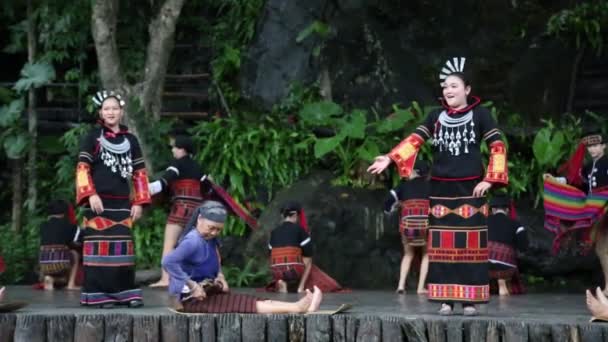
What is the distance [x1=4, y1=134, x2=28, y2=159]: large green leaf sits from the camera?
16.0 metres

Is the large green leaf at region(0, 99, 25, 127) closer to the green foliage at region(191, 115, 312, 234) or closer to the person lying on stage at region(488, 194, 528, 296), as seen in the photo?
the green foliage at region(191, 115, 312, 234)

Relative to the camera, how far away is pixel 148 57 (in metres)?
15.2

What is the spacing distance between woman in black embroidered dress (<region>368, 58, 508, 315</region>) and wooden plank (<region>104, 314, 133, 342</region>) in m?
2.20

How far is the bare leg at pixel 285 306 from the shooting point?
9.31 meters

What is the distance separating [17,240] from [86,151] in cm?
554

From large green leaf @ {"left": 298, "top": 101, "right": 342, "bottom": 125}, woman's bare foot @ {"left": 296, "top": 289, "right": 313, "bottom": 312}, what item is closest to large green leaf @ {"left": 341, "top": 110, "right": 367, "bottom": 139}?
large green leaf @ {"left": 298, "top": 101, "right": 342, "bottom": 125}

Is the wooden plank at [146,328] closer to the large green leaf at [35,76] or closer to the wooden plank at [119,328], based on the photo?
the wooden plank at [119,328]

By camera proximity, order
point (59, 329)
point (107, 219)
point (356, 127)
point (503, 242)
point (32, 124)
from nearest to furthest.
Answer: point (59, 329)
point (107, 219)
point (503, 242)
point (356, 127)
point (32, 124)

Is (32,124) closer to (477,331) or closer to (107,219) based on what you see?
(107,219)

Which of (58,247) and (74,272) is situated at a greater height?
(58,247)

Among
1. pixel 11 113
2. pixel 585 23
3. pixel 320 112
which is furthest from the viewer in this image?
pixel 11 113

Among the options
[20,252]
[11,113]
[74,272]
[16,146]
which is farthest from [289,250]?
[11,113]

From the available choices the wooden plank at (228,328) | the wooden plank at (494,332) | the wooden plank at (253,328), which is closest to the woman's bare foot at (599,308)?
the wooden plank at (494,332)

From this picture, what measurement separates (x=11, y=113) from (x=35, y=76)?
54cm
